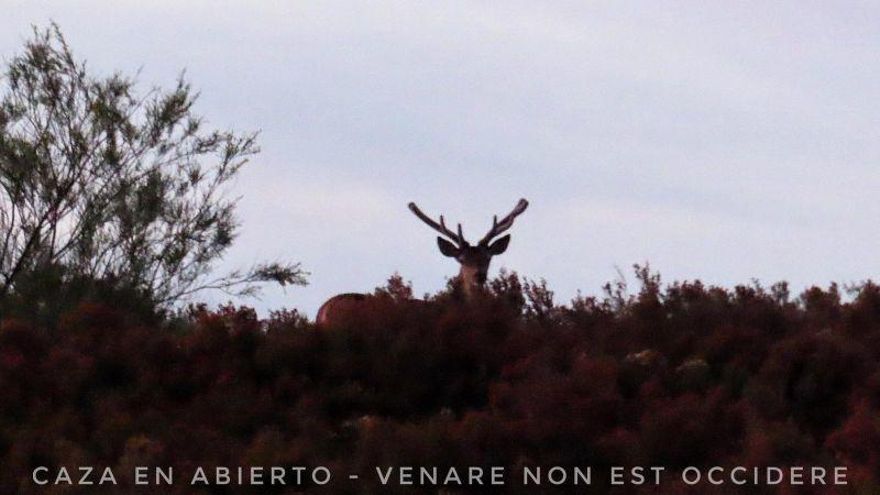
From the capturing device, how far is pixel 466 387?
12789 mm

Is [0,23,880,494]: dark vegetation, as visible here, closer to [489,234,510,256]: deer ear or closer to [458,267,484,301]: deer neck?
[458,267,484,301]: deer neck

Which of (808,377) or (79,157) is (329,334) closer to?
(808,377)

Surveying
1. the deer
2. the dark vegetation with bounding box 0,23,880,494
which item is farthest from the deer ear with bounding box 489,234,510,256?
the dark vegetation with bounding box 0,23,880,494

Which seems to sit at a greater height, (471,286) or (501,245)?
(501,245)

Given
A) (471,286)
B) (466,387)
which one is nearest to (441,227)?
(471,286)

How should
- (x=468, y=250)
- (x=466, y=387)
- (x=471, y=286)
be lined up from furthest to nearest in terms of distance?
(x=468, y=250), (x=471, y=286), (x=466, y=387)

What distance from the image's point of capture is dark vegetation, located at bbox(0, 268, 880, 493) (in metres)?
10.8

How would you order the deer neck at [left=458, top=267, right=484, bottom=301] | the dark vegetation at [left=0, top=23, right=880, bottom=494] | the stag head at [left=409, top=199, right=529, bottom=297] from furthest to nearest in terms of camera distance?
the stag head at [left=409, top=199, right=529, bottom=297] < the deer neck at [left=458, top=267, right=484, bottom=301] < the dark vegetation at [left=0, top=23, right=880, bottom=494]

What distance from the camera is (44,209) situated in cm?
2244

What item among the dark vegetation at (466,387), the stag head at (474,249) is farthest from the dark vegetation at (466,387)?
the stag head at (474,249)

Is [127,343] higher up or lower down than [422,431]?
higher up

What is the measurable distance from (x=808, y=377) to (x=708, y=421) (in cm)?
131

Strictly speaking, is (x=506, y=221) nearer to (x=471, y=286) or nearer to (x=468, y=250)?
(x=468, y=250)

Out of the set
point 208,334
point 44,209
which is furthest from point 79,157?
point 208,334
